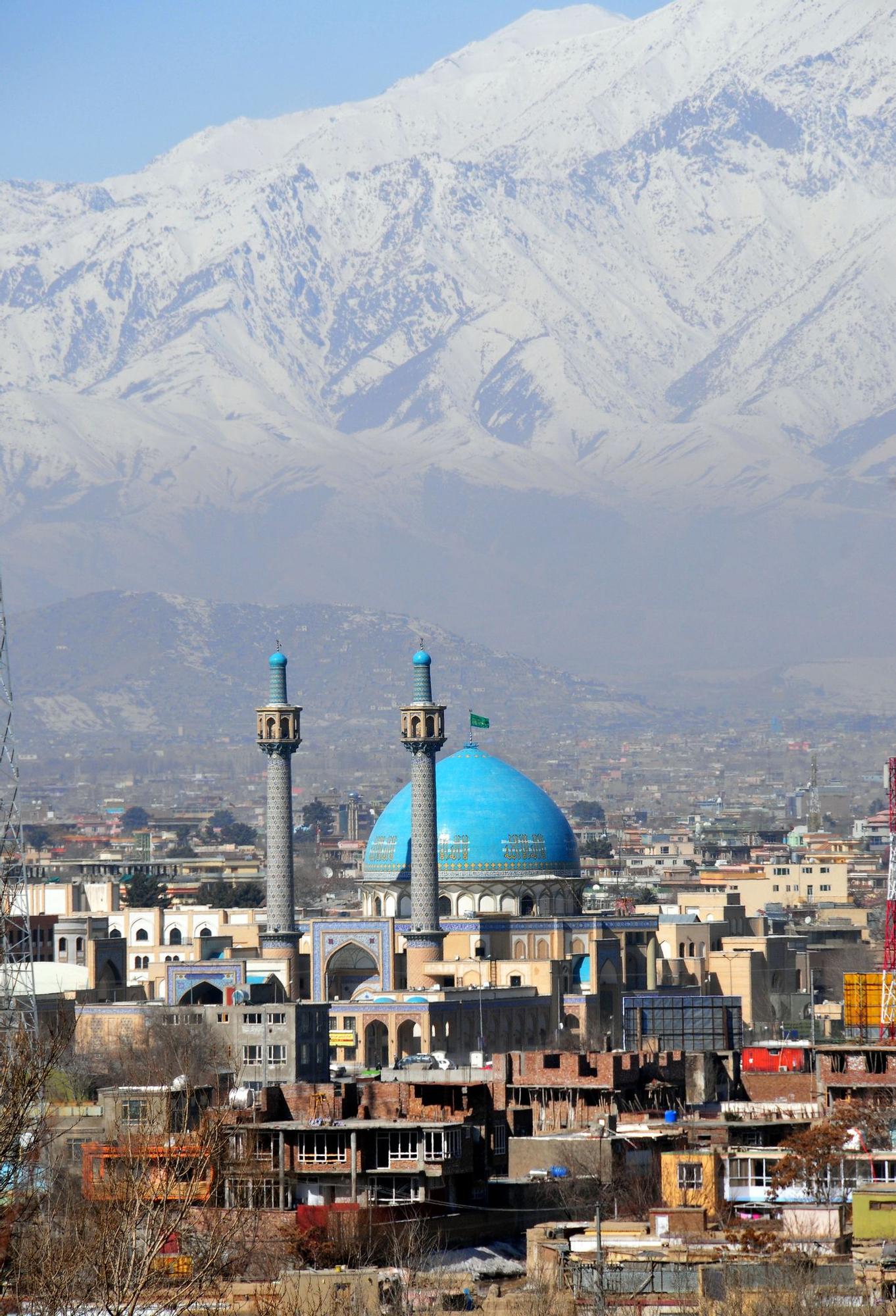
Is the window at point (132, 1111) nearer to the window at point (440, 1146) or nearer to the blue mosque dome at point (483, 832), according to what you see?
the window at point (440, 1146)

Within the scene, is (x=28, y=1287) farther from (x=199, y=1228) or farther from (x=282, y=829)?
(x=282, y=829)

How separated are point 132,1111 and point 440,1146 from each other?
5.48 m

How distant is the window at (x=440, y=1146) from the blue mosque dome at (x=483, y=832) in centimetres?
4302

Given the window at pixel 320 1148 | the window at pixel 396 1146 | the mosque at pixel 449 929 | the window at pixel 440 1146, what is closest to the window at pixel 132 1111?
the window at pixel 320 1148

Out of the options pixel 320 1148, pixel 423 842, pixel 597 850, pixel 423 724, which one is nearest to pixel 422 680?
pixel 423 724

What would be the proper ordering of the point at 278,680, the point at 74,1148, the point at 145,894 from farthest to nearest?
the point at 145,894 < the point at 278,680 < the point at 74,1148

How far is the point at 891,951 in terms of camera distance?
54688 mm

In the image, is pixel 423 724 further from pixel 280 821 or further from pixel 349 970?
pixel 349 970

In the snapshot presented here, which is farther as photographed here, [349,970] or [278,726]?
[278,726]

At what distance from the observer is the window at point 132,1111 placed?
147ft

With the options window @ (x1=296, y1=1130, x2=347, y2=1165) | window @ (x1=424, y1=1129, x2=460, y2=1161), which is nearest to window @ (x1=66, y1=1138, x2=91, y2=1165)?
window @ (x1=296, y1=1130, x2=347, y2=1165)

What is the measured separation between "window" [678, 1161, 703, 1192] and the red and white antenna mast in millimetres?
11604

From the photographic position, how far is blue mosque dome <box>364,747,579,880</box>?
86688 millimetres

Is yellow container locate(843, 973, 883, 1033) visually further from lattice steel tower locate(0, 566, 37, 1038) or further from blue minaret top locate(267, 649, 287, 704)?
blue minaret top locate(267, 649, 287, 704)
